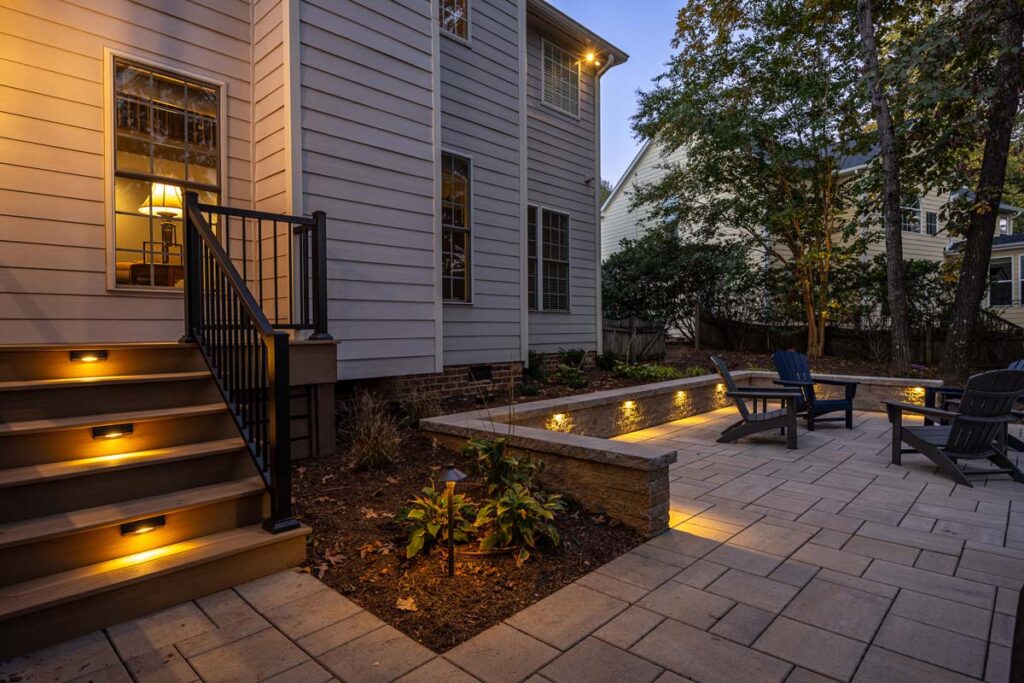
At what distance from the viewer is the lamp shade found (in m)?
4.57

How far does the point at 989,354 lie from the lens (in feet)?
33.7

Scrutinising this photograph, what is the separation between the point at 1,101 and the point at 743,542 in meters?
5.73

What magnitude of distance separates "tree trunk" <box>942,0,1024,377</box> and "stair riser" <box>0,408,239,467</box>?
10.3 meters

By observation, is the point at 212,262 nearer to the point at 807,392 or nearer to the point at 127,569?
the point at 127,569

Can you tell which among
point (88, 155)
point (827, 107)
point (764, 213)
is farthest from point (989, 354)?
point (88, 155)

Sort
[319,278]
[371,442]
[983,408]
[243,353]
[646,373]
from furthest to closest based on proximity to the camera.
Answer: [646,373] < [983,408] < [319,278] < [371,442] < [243,353]

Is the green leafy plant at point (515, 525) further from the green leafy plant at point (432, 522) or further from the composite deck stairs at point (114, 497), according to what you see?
the composite deck stairs at point (114, 497)

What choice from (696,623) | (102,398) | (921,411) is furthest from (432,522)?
(921,411)

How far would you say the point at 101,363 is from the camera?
3.23m

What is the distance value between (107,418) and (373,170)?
3070mm

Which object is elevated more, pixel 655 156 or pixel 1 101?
pixel 655 156

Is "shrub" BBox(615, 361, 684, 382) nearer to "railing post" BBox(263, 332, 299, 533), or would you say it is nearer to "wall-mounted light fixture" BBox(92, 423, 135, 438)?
"railing post" BBox(263, 332, 299, 533)

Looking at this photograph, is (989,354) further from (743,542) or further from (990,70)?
(743,542)

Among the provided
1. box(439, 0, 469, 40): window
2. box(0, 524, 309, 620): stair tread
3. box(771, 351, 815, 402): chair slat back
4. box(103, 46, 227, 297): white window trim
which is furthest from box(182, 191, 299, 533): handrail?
box(771, 351, 815, 402): chair slat back
